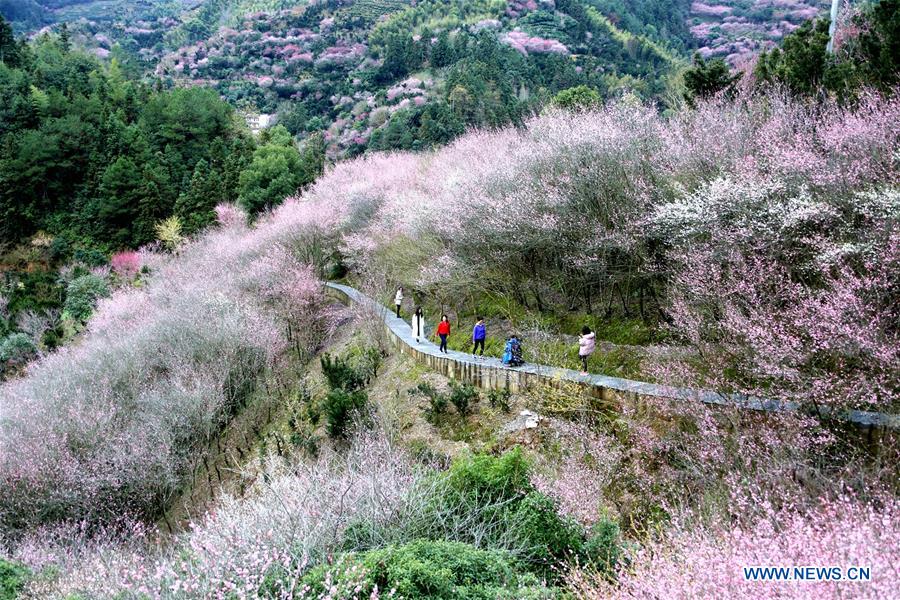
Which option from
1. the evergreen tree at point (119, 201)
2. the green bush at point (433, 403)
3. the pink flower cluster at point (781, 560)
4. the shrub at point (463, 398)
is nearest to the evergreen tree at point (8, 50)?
the evergreen tree at point (119, 201)

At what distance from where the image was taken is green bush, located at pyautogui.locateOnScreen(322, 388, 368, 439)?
1449 cm

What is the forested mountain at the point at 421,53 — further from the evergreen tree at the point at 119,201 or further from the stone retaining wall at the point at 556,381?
the stone retaining wall at the point at 556,381

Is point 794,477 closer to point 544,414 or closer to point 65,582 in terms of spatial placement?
point 544,414

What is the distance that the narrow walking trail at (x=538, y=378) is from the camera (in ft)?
29.0

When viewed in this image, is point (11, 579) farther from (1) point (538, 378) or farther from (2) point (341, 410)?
(1) point (538, 378)

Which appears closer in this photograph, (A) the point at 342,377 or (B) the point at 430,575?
(B) the point at 430,575

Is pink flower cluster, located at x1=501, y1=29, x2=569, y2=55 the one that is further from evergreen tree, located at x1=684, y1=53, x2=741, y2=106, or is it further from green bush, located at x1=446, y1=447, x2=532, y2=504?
green bush, located at x1=446, y1=447, x2=532, y2=504

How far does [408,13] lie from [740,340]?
7408cm

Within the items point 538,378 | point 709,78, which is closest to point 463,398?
point 538,378

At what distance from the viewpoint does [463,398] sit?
44.2ft

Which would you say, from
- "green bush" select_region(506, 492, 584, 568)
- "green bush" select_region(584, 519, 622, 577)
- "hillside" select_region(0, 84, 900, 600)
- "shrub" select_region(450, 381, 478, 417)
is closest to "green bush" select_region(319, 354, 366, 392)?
"hillside" select_region(0, 84, 900, 600)

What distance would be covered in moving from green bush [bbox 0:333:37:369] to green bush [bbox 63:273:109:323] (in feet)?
10.5

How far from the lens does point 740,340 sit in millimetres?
9680

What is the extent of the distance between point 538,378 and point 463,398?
196 cm
